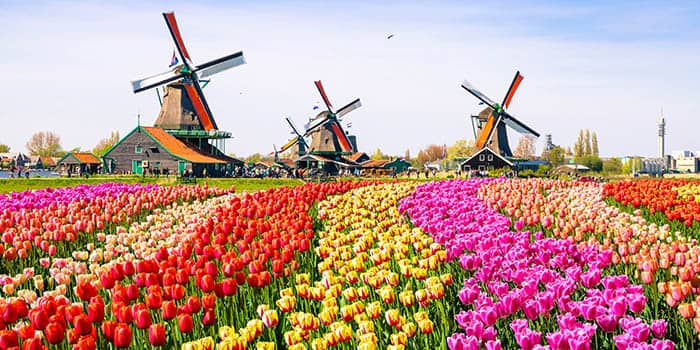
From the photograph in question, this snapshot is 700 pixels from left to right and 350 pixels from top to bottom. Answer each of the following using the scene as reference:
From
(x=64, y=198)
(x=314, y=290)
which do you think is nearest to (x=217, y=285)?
(x=314, y=290)

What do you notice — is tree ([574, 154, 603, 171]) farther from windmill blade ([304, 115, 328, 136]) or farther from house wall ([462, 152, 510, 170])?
windmill blade ([304, 115, 328, 136])

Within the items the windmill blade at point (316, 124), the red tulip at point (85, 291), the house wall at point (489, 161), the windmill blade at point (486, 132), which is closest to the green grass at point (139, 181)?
the red tulip at point (85, 291)

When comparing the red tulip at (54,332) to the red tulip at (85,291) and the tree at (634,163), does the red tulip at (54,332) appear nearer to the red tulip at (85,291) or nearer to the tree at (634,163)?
the red tulip at (85,291)

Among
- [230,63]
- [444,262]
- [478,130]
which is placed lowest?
[444,262]

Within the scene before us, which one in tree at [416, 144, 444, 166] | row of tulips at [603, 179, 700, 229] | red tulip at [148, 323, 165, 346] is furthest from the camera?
tree at [416, 144, 444, 166]

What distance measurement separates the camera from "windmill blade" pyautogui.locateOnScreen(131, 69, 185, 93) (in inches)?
1955

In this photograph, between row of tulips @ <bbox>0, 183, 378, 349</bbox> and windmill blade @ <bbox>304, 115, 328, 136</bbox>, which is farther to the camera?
windmill blade @ <bbox>304, 115, 328, 136</bbox>

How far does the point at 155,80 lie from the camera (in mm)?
50656

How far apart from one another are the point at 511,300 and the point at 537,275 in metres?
0.68

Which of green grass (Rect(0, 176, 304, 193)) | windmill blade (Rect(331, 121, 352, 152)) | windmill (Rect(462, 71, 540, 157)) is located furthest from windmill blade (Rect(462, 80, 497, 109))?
green grass (Rect(0, 176, 304, 193))

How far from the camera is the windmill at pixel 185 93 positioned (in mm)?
50000

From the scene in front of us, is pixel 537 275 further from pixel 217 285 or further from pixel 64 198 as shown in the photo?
pixel 64 198

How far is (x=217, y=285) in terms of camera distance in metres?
4.94

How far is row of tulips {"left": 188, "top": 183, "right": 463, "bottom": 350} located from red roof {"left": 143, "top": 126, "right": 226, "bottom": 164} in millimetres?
45218
